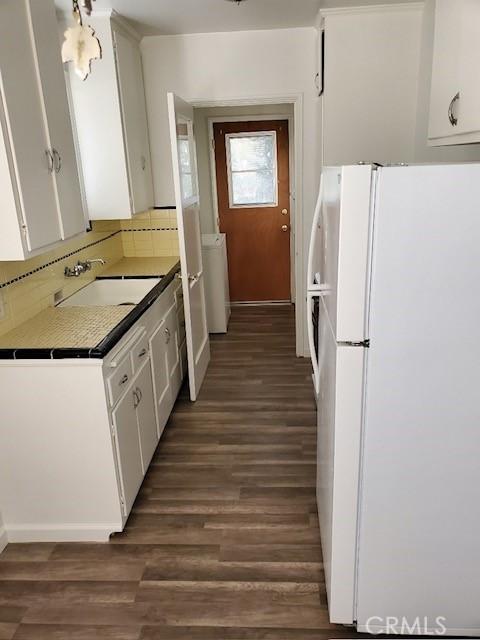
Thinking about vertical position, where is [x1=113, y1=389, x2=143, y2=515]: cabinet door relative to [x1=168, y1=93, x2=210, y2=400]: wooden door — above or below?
below

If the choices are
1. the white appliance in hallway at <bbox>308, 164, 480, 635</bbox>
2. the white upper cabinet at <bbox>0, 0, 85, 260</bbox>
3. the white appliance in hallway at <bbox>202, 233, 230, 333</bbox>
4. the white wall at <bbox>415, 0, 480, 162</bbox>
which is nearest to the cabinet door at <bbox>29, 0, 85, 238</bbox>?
the white upper cabinet at <bbox>0, 0, 85, 260</bbox>

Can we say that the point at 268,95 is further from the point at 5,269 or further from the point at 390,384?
the point at 390,384

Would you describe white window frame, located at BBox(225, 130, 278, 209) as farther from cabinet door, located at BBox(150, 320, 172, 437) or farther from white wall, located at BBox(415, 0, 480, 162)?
cabinet door, located at BBox(150, 320, 172, 437)

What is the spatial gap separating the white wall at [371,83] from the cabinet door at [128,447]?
225 cm

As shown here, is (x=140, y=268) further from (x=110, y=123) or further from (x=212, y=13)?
(x=212, y=13)

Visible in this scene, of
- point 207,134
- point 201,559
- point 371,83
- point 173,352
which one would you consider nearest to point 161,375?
point 173,352

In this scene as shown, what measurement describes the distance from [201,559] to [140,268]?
6.75 ft

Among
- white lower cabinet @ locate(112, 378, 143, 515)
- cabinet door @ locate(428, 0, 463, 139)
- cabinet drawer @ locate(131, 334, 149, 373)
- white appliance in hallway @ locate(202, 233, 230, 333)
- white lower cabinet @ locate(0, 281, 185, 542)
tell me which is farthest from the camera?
white appliance in hallway @ locate(202, 233, 230, 333)

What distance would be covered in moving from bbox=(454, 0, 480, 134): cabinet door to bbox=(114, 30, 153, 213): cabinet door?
209 centimetres

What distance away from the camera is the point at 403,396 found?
145 cm

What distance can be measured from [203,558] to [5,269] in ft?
5.17

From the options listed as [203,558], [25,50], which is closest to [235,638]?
[203,558]

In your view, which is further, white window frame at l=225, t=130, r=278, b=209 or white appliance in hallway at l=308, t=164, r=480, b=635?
white window frame at l=225, t=130, r=278, b=209

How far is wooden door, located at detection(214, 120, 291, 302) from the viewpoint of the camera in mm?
5273
